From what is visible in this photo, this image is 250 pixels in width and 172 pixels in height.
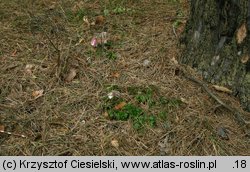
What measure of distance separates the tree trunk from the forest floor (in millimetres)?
126

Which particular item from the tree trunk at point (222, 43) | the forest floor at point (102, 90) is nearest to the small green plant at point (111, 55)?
the forest floor at point (102, 90)

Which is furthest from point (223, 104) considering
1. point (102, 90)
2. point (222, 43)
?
point (102, 90)

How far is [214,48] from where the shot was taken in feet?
9.85

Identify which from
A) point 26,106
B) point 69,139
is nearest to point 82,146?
point 69,139

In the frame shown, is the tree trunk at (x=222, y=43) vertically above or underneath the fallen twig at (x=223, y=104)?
above

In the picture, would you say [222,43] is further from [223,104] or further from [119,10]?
[119,10]

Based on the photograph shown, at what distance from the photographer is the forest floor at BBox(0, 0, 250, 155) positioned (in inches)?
104

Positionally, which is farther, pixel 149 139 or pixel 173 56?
pixel 173 56

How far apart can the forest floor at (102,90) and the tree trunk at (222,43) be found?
5.0 inches

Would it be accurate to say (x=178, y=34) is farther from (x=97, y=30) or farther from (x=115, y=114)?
(x=115, y=114)

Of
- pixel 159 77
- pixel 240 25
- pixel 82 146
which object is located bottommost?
pixel 82 146

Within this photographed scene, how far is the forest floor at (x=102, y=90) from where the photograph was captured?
2.64 metres

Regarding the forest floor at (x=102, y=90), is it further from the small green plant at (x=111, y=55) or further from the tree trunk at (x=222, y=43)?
the tree trunk at (x=222, y=43)

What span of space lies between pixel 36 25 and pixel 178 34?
1.38m
